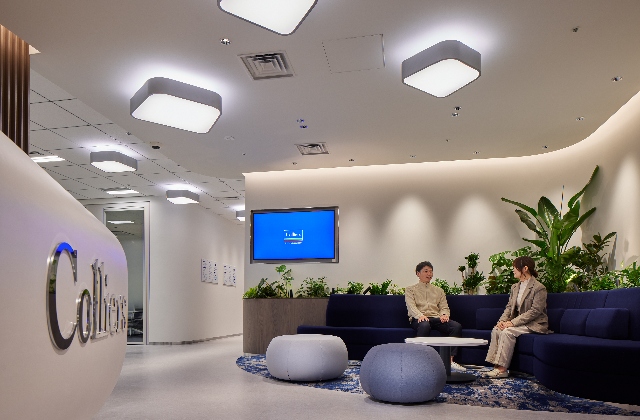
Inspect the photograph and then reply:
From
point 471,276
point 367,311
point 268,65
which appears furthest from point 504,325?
point 268,65

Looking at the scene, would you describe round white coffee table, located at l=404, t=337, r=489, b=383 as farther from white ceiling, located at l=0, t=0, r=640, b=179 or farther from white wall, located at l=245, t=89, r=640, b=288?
white wall, located at l=245, t=89, r=640, b=288

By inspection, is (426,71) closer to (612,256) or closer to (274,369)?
(274,369)

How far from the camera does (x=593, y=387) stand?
14.8ft

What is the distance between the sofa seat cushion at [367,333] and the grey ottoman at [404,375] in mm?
3069

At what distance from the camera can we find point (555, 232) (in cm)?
845

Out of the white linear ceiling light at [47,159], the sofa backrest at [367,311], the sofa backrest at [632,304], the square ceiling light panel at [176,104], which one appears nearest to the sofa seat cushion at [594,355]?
the sofa backrest at [632,304]

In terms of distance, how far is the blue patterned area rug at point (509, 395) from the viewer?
14.2 feet

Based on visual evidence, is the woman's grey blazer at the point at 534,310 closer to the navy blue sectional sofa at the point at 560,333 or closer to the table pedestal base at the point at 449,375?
the navy blue sectional sofa at the point at 560,333

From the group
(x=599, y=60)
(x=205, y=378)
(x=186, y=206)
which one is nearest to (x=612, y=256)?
(x=599, y=60)

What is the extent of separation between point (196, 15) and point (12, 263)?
13.1 ft

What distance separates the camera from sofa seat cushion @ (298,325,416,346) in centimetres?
776

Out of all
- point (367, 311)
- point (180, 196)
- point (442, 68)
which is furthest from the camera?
point (180, 196)

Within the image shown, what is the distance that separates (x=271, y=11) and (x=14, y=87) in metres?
2.47

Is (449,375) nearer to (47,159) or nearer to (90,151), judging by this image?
(90,151)
